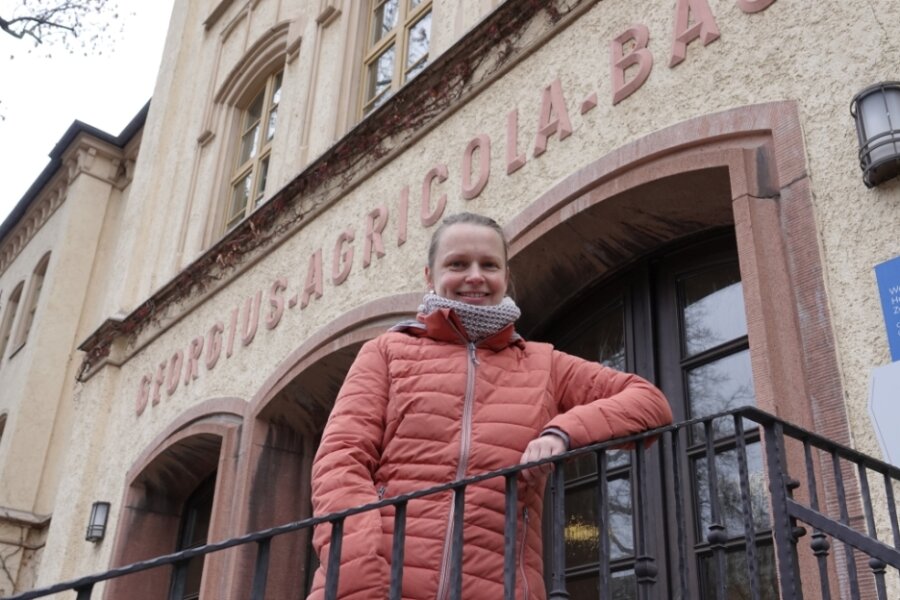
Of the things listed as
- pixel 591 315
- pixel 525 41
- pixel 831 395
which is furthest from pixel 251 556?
pixel 831 395

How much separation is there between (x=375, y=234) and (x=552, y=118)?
1768 millimetres

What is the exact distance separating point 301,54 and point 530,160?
467 centimetres

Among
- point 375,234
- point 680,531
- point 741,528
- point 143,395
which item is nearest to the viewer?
point 680,531

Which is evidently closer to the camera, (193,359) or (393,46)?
(393,46)

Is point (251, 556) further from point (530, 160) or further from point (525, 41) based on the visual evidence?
point (525, 41)

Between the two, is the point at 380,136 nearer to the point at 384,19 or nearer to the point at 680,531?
the point at 384,19

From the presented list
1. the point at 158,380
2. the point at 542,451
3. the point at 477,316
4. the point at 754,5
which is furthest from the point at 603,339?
the point at 158,380

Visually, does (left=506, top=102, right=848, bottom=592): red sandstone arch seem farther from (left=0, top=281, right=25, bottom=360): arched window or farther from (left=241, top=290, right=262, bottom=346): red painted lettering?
(left=0, top=281, right=25, bottom=360): arched window

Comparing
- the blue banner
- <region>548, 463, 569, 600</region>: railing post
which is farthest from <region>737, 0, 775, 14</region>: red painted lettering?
<region>548, 463, 569, 600</region>: railing post

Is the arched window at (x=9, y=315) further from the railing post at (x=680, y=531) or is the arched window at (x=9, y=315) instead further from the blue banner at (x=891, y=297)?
the railing post at (x=680, y=531)

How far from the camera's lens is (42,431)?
570 inches

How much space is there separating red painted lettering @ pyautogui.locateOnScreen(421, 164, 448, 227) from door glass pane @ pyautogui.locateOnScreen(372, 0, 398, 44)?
2.70m

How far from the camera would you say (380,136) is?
6.91 m

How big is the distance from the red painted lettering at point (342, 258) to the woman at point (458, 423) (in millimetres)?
4021
